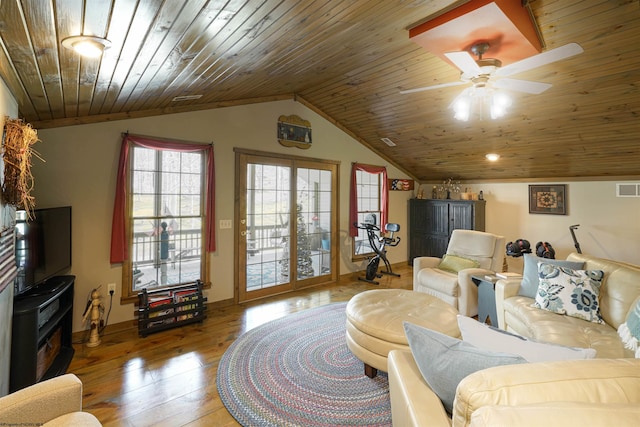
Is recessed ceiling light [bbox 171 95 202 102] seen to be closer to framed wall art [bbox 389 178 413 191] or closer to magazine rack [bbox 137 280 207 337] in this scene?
magazine rack [bbox 137 280 207 337]

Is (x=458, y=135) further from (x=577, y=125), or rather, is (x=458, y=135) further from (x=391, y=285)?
(x=391, y=285)

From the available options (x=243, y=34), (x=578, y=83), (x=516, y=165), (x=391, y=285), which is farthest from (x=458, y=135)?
(x=243, y=34)

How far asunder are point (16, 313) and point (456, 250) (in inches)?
182

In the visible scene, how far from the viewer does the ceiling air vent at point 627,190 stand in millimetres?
4461

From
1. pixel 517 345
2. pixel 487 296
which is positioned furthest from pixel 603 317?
pixel 517 345

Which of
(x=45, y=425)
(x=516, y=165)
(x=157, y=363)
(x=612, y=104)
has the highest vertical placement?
(x=612, y=104)

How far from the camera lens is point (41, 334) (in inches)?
91.3

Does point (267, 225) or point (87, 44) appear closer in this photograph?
point (87, 44)

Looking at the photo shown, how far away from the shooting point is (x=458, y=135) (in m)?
4.71

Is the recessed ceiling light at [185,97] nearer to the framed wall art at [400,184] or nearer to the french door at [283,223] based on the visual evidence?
the french door at [283,223]

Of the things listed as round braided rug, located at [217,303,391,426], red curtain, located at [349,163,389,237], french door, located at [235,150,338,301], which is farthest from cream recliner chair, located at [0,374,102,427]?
red curtain, located at [349,163,389,237]

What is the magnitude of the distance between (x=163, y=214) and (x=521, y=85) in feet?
12.6

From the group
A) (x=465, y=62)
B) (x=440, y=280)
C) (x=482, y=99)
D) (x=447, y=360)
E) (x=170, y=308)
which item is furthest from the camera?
(x=440, y=280)

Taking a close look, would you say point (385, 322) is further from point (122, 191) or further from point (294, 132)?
point (294, 132)
